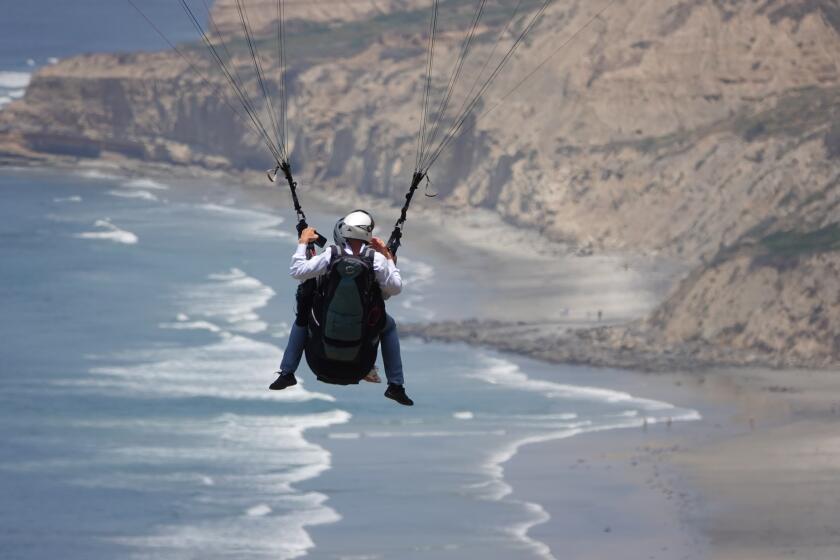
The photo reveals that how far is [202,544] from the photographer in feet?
150

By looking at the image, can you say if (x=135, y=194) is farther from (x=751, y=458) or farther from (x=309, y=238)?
(x=309, y=238)

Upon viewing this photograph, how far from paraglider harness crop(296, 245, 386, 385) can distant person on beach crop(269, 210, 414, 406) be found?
0.07 feet

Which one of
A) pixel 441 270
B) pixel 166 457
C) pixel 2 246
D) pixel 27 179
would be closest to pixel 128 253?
pixel 2 246

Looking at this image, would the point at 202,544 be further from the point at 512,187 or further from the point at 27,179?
the point at 27,179

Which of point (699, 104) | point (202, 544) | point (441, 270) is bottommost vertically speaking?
point (202, 544)

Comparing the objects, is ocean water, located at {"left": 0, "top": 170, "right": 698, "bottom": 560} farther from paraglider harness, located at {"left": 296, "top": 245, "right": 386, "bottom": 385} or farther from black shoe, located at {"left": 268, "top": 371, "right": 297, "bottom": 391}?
paraglider harness, located at {"left": 296, "top": 245, "right": 386, "bottom": 385}

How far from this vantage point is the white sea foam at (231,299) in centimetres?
8125

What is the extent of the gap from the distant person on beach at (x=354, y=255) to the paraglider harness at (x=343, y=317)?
0.07 feet

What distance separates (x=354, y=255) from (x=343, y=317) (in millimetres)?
722

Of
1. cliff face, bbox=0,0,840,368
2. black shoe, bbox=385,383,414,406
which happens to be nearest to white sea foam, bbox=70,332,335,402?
cliff face, bbox=0,0,840,368

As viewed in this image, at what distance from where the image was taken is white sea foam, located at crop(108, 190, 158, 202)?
135750 mm

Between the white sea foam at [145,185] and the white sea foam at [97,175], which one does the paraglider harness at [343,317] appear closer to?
the white sea foam at [145,185]

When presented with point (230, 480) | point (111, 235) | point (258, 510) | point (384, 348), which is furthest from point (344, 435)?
point (111, 235)

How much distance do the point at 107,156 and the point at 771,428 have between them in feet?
357
